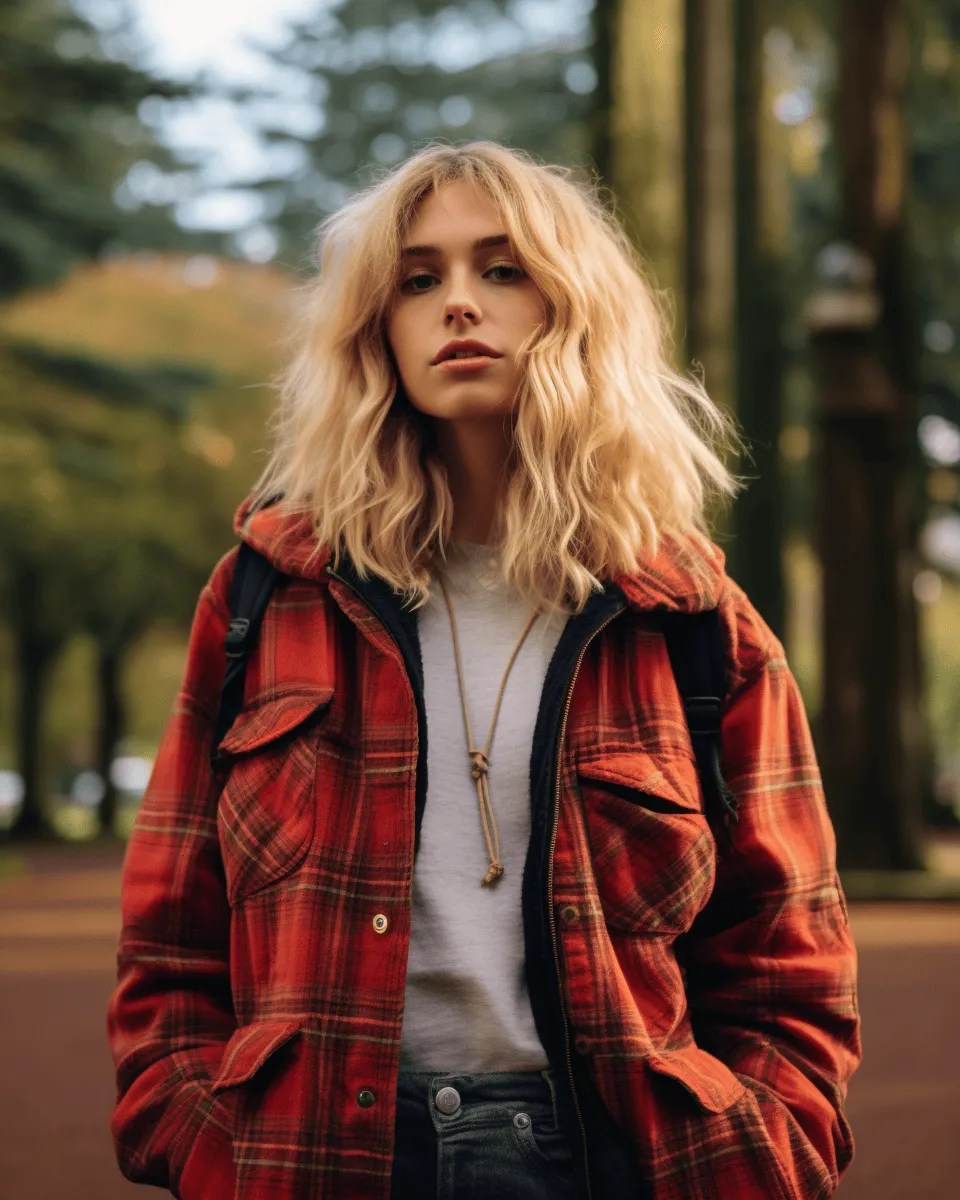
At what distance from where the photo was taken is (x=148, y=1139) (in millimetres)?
2512

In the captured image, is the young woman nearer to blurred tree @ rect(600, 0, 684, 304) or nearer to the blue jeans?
the blue jeans

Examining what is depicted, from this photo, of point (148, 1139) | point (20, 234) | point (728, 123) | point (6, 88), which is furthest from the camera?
point (20, 234)

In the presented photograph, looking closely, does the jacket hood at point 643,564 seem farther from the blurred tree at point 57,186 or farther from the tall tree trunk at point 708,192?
the blurred tree at point 57,186

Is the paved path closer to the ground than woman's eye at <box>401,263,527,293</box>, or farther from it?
closer to the ground

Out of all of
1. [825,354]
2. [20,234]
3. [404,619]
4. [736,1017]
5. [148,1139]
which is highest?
[20,234]

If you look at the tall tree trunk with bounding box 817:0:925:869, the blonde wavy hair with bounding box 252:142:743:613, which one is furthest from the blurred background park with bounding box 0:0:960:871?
the blonde wavy hair with bounding box 252:142:743:613

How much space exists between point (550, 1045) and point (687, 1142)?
227 mm

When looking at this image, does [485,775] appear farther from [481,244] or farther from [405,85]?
[405,85]

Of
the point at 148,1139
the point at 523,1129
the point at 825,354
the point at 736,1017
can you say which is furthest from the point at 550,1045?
the point at 825,354

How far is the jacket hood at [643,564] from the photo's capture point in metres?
2.61

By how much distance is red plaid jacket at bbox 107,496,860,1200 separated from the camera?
2.37 m

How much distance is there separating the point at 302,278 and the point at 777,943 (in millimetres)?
11545

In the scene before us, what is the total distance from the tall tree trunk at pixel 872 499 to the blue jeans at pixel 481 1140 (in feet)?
37.6

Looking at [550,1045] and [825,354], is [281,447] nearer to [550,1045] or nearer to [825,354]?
[550,1045]
